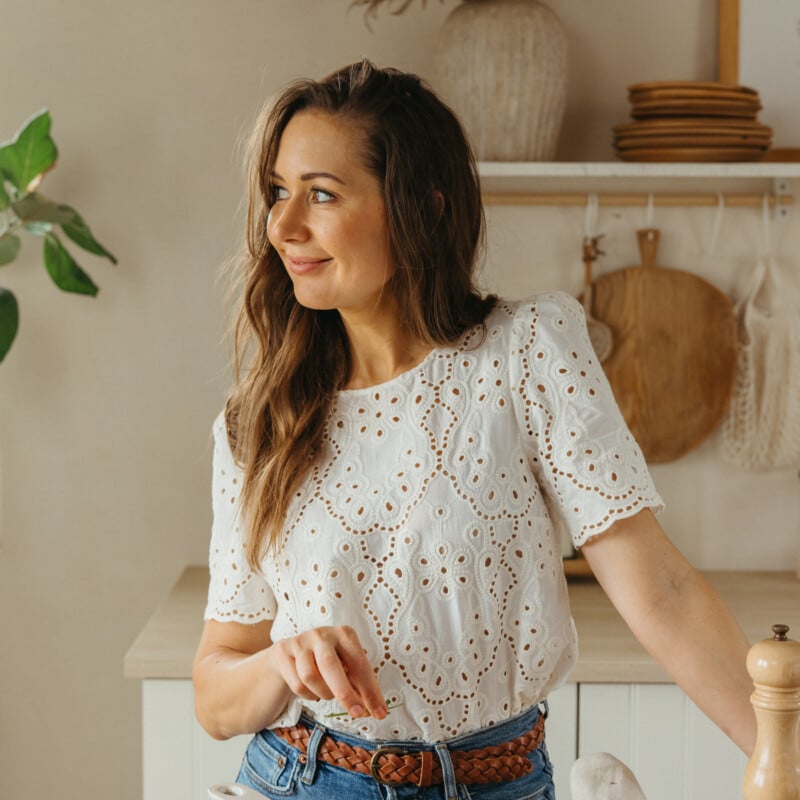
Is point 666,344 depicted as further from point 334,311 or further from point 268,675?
point 268,675

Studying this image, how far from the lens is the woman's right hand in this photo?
34.8 inches

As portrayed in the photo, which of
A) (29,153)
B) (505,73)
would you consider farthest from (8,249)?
(505,73)

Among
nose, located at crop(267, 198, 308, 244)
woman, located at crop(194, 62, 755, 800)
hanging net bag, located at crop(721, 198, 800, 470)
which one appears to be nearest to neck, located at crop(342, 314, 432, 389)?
woman, located at crop(194, 62, 755, 800)

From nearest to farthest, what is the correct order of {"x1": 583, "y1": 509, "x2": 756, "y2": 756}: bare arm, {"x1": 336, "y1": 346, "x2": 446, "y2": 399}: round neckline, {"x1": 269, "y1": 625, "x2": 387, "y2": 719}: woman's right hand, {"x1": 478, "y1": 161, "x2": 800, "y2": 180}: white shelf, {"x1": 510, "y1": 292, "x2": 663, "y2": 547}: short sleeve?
1. {"x1": 269, "y1": 625, "x2": 387, "y2": 719}: woman's right hand
2. {"x1": 583, "y1": 509, "x2": 756, "y2": 756}: bare arm
3. {"x1": 510, "y1": 292, "x2": 663, "y2": 547}: short sleeve
4. {"x1": 336, "y1": 346, "x2": 446, "y2": 399}: round neckline
5. {"x1": 478, "y1": 161, "x2": 800, "y2": 180}: white shelf

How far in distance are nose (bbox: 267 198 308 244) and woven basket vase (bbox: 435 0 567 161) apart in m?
1.00

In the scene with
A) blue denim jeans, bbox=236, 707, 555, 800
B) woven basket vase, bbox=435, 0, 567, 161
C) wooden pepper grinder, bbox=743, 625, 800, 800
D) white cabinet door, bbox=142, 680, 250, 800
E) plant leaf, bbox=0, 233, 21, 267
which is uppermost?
woven basket vase, bbox=435, 0, 567, 161

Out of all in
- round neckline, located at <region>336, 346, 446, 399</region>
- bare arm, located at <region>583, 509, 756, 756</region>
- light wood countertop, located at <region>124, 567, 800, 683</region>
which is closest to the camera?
bare arm, located at <region>583, 509, 756, 756</region>

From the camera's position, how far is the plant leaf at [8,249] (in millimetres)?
2123

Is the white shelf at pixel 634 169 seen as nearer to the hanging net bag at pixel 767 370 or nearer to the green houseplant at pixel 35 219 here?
the hanging net bag at pixel 767 370

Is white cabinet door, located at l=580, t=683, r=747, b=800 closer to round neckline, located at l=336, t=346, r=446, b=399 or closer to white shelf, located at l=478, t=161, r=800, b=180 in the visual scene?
round neckline, located at l=336, t=346, r=446, b=399

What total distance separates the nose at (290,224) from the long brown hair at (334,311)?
71mm

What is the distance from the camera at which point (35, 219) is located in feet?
6.89

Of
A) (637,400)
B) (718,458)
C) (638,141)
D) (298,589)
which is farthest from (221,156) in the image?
(298,589)

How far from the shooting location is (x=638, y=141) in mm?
2117
